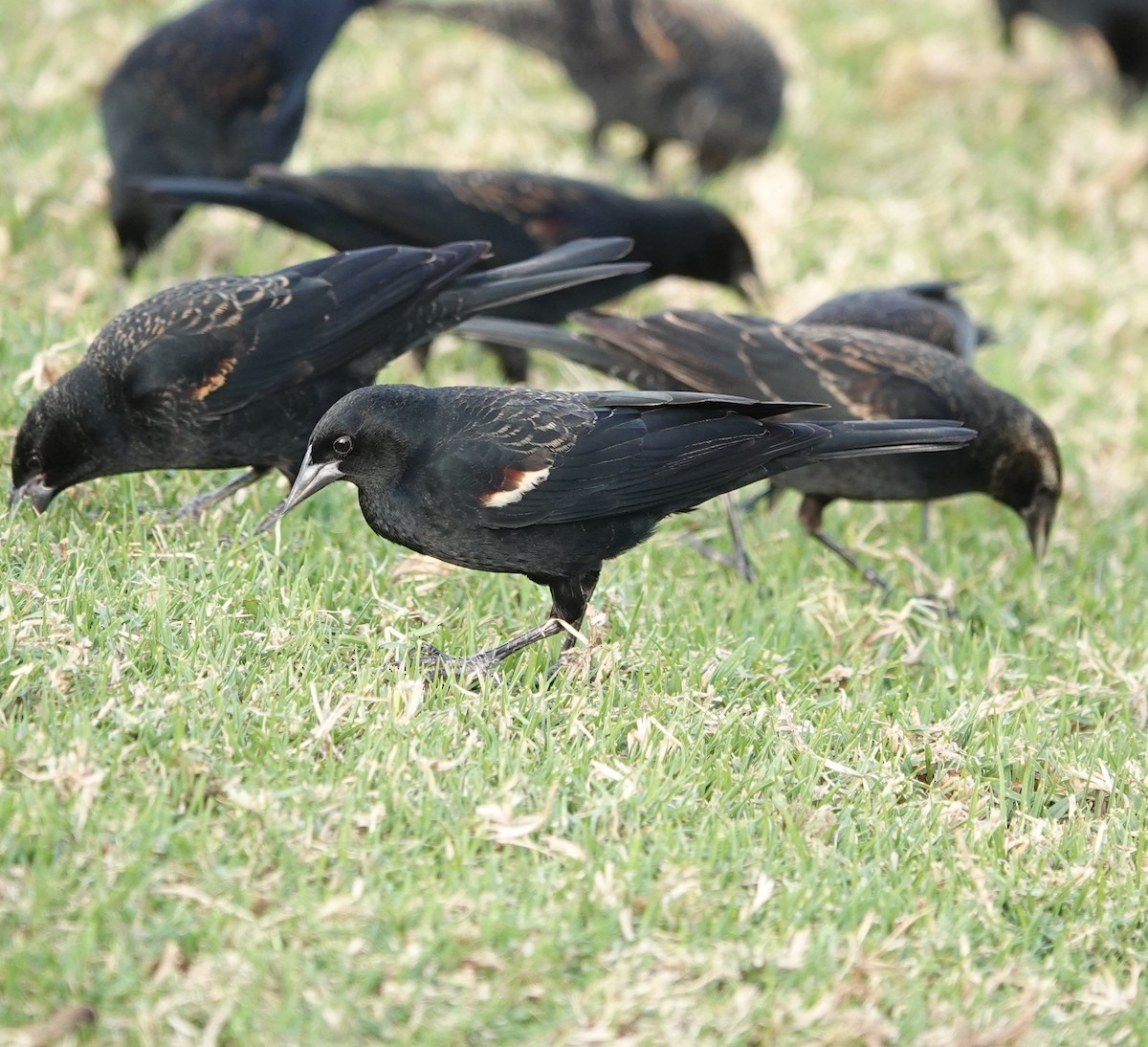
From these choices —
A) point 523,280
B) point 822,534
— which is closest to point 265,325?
point 523,280

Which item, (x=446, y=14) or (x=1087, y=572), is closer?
(x=1087, y=572)

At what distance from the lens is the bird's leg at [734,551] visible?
580cm

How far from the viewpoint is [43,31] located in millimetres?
9445

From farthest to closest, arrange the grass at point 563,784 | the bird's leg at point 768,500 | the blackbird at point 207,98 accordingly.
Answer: the blackbird at point 207,98 → the bird's leg at point 768,500 → the grass at point 563,784

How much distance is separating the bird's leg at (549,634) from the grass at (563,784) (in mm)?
86

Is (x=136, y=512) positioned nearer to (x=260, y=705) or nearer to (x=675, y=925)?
(x=260, y=705)

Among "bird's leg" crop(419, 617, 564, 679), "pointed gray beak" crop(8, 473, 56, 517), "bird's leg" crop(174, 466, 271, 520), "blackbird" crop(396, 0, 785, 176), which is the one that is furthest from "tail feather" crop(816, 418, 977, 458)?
"blackbird" crop(396, 0, 785, 176)

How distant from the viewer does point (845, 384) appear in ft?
19.4

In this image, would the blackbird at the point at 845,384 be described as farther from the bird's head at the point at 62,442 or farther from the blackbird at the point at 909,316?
the bird's head at the point at 62,442

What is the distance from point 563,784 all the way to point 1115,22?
9268 millimetres

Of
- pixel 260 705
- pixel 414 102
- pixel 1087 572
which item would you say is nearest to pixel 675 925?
pixel 260 705

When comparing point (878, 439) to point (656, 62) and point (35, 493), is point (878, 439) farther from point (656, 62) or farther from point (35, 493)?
point (656, 62)

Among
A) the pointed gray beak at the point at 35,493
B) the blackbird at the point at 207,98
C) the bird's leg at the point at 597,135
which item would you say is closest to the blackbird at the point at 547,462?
the pointed gray beak at the point at 35,493

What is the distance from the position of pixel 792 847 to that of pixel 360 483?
5.33 ft
